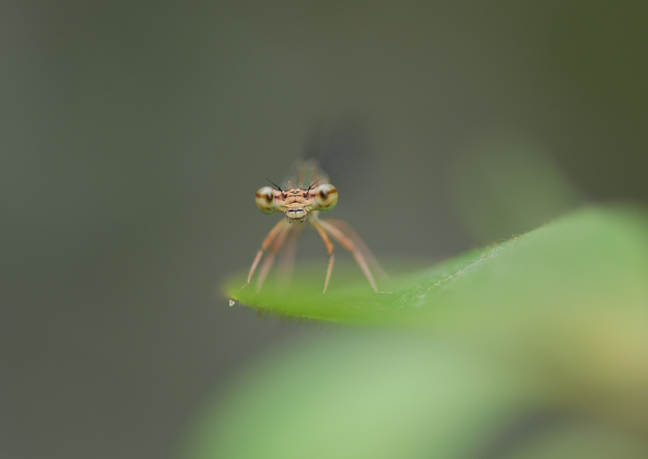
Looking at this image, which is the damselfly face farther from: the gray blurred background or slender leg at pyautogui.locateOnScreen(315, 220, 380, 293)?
the gray blurred background

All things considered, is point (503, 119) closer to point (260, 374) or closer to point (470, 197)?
point (470, 197)

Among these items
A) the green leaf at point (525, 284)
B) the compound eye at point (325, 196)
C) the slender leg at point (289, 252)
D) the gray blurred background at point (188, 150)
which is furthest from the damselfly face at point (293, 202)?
the gray blurred background at point (188, 150)

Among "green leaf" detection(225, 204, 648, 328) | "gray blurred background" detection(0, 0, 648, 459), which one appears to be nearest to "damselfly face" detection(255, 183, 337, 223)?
"green leaf" detection(225, 204, 648, 328)

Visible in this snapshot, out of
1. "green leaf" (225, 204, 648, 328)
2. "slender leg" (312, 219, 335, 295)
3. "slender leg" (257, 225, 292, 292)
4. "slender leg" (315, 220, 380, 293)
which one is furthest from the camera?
"slender leg" (257, 225, 292, 292)

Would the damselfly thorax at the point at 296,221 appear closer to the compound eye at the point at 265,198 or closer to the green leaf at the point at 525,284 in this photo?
the compound eye at the point at 265,198

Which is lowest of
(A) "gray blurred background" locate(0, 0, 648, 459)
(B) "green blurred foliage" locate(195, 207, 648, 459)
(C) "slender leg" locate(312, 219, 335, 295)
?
(B) "green blurred foliage" locate(195, 207, 648, 459)

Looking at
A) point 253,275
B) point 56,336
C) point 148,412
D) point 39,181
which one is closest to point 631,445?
point 253,275

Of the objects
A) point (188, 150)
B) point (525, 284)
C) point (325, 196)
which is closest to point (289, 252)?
point (325, 196)

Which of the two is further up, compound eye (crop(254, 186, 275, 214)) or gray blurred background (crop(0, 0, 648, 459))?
gray blurred background (crop(0, 0, 648, 459))
